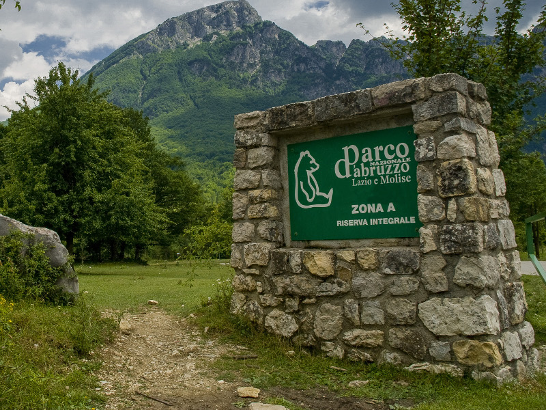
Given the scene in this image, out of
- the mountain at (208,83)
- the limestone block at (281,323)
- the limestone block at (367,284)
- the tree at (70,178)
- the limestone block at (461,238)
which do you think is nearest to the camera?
the limestone block at (461,238)

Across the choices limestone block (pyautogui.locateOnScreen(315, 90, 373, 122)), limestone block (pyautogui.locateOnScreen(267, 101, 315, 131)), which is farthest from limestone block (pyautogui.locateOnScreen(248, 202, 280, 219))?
limestone block (pyautogui.locateOnScreen(315, 90, 373, 122))

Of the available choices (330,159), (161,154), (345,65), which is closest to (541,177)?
(330,159)

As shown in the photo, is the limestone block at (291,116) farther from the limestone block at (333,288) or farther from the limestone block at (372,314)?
the limestone block at (372,314)

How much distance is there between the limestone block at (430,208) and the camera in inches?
188

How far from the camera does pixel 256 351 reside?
5.63 meters

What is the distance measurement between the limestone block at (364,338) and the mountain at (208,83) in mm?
71492

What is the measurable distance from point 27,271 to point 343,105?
4883 mm

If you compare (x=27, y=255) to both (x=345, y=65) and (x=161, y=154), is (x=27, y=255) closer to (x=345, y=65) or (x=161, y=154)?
(x=161, y=154)

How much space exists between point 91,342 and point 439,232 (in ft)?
12.4

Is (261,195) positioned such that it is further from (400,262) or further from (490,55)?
(490,55)

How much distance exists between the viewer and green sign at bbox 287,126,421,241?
5.20 m

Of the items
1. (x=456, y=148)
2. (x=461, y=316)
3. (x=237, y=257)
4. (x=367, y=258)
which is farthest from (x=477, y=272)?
(x=237, y=257)

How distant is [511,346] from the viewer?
15.3 feet

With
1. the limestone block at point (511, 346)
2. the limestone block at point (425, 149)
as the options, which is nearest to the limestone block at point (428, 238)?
the limestone block at point (425, 149)
